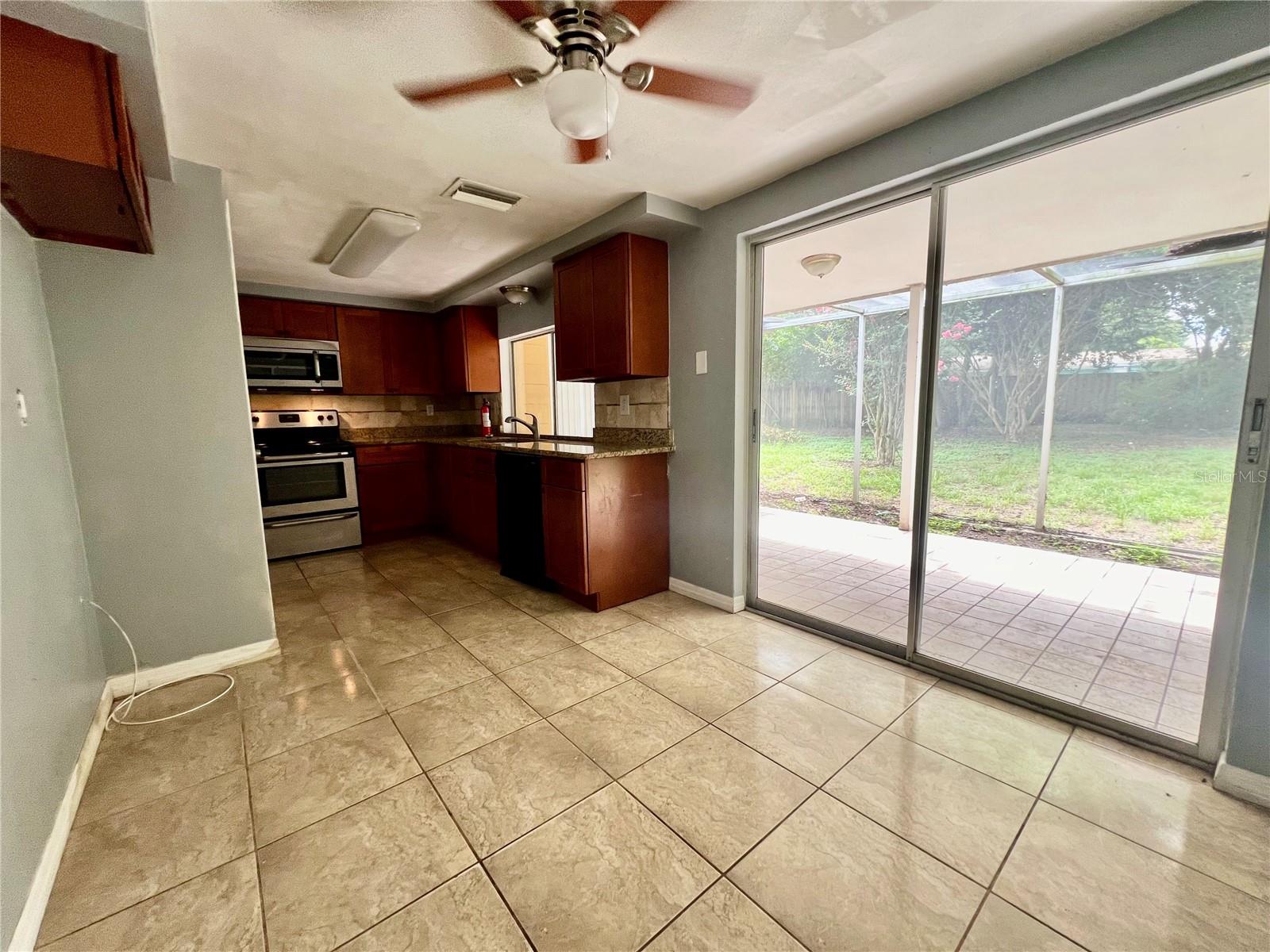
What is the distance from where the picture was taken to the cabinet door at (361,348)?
178 inches

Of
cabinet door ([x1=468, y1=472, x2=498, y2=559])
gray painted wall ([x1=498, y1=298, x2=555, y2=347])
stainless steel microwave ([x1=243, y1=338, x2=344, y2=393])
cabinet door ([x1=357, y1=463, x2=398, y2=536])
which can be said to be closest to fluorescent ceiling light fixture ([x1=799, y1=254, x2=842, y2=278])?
gray painted wall ([x1=498, y1=298, x2=555, y2=347])

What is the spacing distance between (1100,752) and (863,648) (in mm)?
877

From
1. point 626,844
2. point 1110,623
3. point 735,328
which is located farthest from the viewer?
point 735,328

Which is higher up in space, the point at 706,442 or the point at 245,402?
the point at 245,402

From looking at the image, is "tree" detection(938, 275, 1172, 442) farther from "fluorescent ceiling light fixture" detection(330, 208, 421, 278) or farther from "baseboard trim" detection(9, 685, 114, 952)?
"baseboard trim" detection(9, 685, 114, 952)

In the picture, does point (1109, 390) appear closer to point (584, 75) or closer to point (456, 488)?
point (584, 75)

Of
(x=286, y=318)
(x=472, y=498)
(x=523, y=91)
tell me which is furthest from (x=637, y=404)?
(x=286, y=318)

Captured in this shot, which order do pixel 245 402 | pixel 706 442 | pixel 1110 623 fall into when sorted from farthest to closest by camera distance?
pixel 706 442 → pixel 1110 623 → pixel 245 402

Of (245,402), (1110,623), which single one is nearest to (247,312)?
(245,402)

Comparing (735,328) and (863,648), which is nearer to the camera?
(863,648)

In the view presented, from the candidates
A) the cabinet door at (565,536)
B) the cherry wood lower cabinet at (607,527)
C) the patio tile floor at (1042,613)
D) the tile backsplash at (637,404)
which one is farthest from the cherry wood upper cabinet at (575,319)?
the patio tile floor at (1042,613)

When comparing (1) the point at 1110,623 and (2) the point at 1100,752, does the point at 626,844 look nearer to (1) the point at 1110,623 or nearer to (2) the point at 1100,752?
(2) the point at 1100,752

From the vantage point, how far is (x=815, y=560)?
151 inches

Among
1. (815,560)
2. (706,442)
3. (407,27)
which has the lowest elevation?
(815,560)
